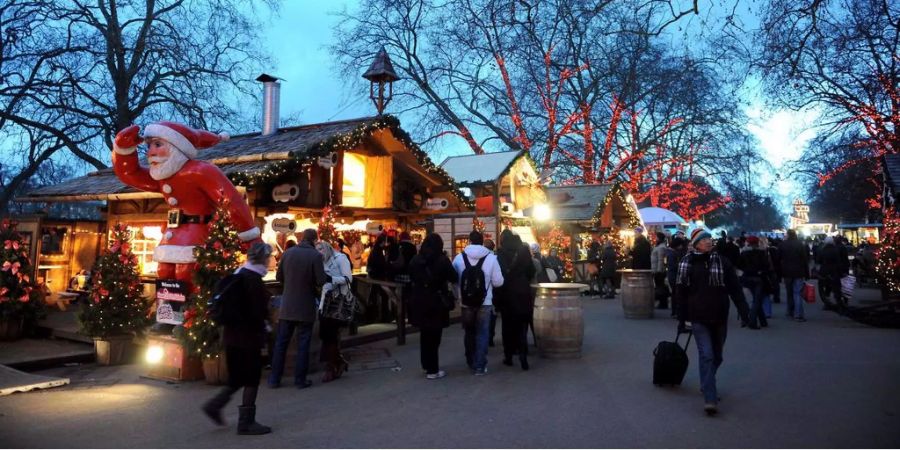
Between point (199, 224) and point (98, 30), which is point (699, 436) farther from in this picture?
point (98, 30)

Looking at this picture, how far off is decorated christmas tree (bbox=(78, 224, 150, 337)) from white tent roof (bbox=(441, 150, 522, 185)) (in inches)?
348

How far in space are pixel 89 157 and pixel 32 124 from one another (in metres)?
2.28

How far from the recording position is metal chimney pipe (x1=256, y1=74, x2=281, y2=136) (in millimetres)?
12555

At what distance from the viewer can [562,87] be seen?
1206 inches

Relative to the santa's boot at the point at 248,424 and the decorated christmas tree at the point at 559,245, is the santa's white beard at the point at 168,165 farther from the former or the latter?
the decorated christmas tree at the point at 559,245

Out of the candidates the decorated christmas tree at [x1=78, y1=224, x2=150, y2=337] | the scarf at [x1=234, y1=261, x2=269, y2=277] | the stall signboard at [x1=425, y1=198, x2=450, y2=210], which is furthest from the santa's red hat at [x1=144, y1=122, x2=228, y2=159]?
the stall signboard at [x1=425, y1=198, x2=450, y2=210]

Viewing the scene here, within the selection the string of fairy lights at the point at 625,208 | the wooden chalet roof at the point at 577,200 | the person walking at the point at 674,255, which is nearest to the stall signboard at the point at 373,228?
the person walking at the point at 674,255

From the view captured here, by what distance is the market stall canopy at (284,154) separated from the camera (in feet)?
31.2

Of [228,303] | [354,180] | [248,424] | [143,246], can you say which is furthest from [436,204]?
[248,424]

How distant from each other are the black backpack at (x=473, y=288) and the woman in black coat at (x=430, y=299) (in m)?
0.17

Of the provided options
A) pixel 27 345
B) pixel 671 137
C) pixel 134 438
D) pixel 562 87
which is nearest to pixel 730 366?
pixel 134 438

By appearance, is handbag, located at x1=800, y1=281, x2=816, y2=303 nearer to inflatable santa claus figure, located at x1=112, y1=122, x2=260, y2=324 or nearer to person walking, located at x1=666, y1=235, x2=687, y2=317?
person walking, located at x1=666, y1=235, x2=687, y2=317

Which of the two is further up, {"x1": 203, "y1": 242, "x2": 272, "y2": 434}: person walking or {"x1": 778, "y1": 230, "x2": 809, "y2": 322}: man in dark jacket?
{"x1": 778, "y1": 230, "x2": 809, "y2": 322}: man in dark jacket

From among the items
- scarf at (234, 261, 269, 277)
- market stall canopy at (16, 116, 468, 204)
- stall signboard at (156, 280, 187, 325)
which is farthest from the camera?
market stall canopy at (16, 116, 468, 204)
